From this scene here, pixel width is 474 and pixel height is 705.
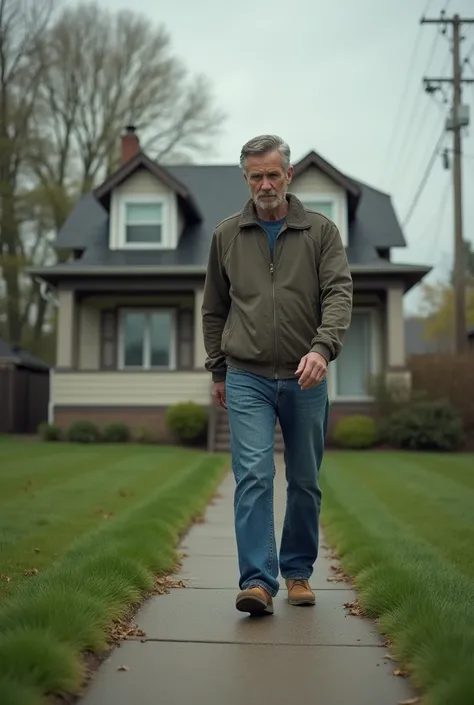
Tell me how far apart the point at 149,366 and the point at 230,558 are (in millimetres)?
15660

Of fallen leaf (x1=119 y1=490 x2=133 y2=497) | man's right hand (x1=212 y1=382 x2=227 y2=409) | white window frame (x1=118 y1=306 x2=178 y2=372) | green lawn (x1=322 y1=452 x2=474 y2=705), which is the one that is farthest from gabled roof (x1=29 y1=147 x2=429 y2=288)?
man's right hand (x1=212 y1=382 x2=227 y2=409)

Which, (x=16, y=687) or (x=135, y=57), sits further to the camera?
(x=135, y=57)

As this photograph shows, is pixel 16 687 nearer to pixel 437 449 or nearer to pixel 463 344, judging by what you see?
pixel 437 449

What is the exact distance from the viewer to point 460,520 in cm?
785

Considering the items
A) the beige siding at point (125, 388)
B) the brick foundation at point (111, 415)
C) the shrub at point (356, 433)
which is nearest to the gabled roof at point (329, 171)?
the beige siding at point (125, 388)

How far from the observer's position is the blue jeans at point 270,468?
426cm

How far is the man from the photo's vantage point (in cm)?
429

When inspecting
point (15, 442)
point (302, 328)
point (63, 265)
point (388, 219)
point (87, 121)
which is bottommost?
point (15, 442)

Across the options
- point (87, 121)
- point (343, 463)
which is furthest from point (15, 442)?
point (87, 121)

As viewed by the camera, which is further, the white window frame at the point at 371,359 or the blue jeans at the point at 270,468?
the white window frame at the point at 371,359

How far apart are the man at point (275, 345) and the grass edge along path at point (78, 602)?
746mm

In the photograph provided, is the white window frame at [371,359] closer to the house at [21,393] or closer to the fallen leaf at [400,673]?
the house at [21,393]

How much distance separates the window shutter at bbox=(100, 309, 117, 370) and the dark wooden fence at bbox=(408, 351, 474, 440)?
737 cm

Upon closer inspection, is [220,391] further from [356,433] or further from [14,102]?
[14,102]
